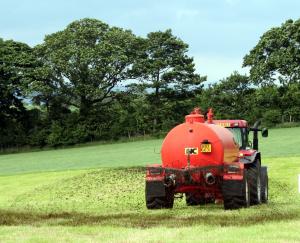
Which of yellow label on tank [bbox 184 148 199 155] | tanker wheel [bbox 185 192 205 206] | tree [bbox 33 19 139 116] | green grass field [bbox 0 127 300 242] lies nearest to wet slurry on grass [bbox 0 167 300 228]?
green grass field [bbox 0 127 300 242]

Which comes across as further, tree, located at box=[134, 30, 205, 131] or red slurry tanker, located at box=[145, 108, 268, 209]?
tree, located at box=[134, 30, 205, 131]

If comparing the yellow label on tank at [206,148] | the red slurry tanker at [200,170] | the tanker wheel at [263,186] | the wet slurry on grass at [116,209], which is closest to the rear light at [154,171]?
the red slurry tanker at [200,170]

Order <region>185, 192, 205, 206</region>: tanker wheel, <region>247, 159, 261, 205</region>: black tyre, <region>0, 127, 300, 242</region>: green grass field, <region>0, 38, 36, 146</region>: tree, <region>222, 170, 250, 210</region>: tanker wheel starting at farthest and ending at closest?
<region>0, 38, 36, 146</region>: tree < <region>185, 192, 205, 206</region>: tanker wheel < <region>247, 159, 261, 205</region>: black tyre < <region>222, 170, 250, 210</region>: tanker wheel < <region>0, 127, 300, 242</region>: green grass field

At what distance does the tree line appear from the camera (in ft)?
202

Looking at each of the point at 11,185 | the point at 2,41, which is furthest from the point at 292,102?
the point at 11,185

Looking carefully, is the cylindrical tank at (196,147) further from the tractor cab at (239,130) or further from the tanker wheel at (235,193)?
the tractor cab at (239,130)

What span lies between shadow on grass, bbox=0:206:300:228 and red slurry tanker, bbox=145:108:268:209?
0.56 m

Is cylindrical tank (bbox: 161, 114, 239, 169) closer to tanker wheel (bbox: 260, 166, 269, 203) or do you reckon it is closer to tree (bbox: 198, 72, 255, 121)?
tanker wheel (bbox: 260, 166, 269, 203)

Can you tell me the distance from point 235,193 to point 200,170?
3.42 feet

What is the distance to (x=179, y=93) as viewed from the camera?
66125mm

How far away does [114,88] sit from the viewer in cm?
6412

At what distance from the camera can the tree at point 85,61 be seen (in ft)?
200

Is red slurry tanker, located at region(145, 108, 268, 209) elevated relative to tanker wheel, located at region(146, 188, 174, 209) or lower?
elevated

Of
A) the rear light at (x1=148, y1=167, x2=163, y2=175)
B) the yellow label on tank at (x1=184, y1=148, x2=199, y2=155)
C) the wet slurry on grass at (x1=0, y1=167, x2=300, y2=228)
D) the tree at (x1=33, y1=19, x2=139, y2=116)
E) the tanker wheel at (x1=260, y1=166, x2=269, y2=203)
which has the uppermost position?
the tree at (x1=33, y1=19, x2=139, y2=116)
